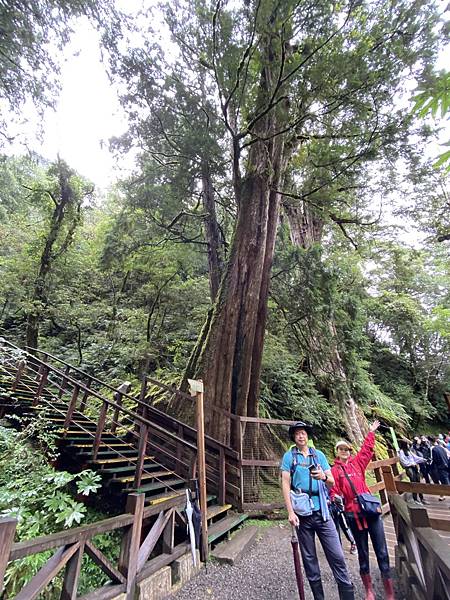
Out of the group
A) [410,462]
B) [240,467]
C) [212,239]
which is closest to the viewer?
[240,467]

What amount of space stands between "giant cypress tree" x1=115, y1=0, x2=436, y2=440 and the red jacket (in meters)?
2.69

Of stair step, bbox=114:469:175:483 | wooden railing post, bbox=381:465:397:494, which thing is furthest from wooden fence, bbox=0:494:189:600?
wooden railing post, bbox=381:465:397:494

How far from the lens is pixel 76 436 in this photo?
5055 mm

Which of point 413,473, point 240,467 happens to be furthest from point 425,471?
point 240,467

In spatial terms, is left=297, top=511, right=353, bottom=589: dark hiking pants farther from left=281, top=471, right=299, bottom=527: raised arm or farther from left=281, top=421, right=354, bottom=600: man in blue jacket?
left=281, top=471, right=299, bottom=527: raised arm

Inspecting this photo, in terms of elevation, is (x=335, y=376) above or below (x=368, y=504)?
above

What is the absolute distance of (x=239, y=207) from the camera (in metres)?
7.46

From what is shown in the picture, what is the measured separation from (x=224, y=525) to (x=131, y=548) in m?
1.98

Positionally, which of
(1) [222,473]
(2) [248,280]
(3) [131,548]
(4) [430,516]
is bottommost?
(4) [430,516]

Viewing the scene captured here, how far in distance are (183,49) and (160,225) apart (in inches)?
157

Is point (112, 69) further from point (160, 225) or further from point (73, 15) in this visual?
point (160, 225)

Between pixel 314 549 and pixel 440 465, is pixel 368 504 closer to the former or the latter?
pixel 314 549

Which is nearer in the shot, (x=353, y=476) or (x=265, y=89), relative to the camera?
(x=353, y=476)

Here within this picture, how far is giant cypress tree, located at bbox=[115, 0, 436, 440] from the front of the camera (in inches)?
203
